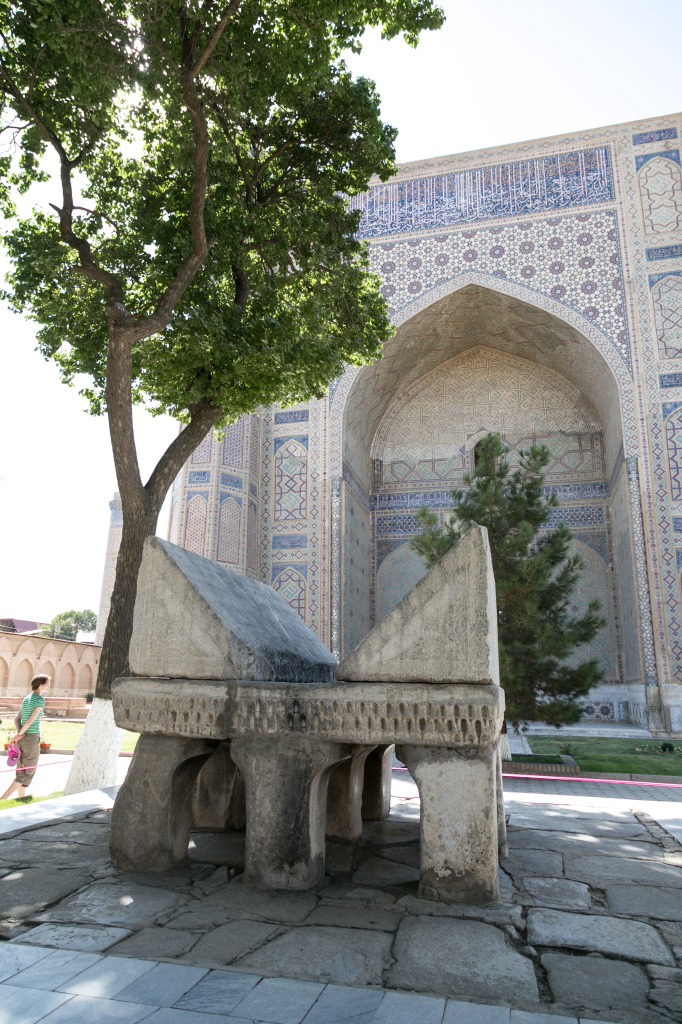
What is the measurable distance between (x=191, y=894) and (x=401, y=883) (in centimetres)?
87

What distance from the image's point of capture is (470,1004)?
6.14ft

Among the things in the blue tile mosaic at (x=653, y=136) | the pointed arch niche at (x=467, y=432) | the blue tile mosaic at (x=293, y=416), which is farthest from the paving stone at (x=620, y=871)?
the blue tile mosaic at (x=653, y=136)

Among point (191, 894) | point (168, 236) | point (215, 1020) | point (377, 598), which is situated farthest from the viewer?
point (377, 598)

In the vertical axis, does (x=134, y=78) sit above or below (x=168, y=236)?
above

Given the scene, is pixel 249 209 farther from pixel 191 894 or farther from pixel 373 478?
pixel 373 478

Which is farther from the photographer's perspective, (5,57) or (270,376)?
(270,376)

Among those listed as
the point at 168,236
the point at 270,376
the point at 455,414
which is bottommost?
the point at 270,376

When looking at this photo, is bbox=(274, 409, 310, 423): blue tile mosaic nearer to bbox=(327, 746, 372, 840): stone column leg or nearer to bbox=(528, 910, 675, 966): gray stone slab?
bbox=(327, 746, 372, 840): stone column leg

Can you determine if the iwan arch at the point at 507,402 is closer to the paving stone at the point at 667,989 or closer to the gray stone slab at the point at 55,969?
the paving stone at the point at 667,989

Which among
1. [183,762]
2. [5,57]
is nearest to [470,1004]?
[183,762]

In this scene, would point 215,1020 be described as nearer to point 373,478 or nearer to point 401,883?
point 401,883

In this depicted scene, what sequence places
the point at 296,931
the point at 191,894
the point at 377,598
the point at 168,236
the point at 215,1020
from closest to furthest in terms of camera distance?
the point at 215,1020, the point at 296,931, the point at 191,894, the point at 168,236, the point at 377,598

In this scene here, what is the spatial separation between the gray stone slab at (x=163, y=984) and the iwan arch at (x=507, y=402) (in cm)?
1185

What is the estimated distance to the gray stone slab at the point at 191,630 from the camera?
311cm
